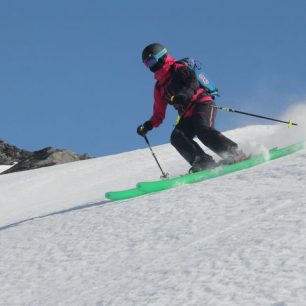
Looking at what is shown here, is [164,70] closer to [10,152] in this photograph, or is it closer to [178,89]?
[178,89]

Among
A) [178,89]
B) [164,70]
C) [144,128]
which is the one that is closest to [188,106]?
[178,89]

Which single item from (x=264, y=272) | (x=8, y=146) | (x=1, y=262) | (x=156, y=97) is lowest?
(x=264, y=272)

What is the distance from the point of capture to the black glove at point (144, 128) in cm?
934

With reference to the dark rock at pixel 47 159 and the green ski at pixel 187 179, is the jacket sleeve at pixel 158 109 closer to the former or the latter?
the green ski at pixel 187 179

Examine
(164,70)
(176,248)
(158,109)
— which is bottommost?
(176,248)

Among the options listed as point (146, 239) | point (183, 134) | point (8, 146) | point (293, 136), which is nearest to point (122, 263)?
point (146, 239)

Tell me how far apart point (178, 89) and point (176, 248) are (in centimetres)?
372

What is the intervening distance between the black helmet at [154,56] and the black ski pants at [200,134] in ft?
2.31

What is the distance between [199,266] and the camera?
474 cm

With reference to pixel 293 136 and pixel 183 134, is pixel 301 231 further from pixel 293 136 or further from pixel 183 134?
pixel 293 136

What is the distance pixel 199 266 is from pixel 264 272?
551 mm

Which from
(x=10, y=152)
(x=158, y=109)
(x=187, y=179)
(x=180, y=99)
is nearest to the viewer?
(x=187, y=179)

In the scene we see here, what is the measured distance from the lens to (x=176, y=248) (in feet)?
17.9

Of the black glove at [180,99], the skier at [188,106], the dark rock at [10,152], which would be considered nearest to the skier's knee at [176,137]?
the skier at [188,106]
